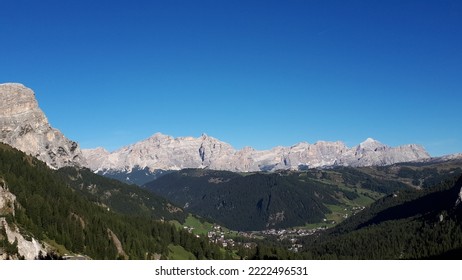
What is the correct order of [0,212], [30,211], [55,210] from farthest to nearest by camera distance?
1. [55,210]
2. [30,211]
3. [0,212]

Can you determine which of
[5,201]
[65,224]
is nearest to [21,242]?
A: [5,201]

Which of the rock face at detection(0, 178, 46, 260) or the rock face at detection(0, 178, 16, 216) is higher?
the rock face at detection(0, 178, 16, 216)

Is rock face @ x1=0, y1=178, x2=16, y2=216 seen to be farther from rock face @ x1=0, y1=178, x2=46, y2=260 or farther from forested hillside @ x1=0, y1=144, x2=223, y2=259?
rock face @ x1=0, y1=178, x2=46, y2=260

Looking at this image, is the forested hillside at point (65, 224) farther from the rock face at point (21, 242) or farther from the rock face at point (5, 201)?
the rock face at point (21, 242)

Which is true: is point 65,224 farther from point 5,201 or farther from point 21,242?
point 21,242

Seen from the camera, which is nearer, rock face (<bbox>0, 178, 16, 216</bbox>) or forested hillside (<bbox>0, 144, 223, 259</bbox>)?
rock face (<bbox>0, 178, 16, 216</bbox>)

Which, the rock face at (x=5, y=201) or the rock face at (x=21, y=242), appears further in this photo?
the rock face at (x=5, y=201)

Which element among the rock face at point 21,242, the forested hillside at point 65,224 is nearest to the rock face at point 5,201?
the forested hillside at point 65,224

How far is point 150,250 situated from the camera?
194m

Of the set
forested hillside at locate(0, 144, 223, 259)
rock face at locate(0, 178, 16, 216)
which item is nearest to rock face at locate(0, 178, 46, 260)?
rock face at locate(0, 178, 16, 216)
